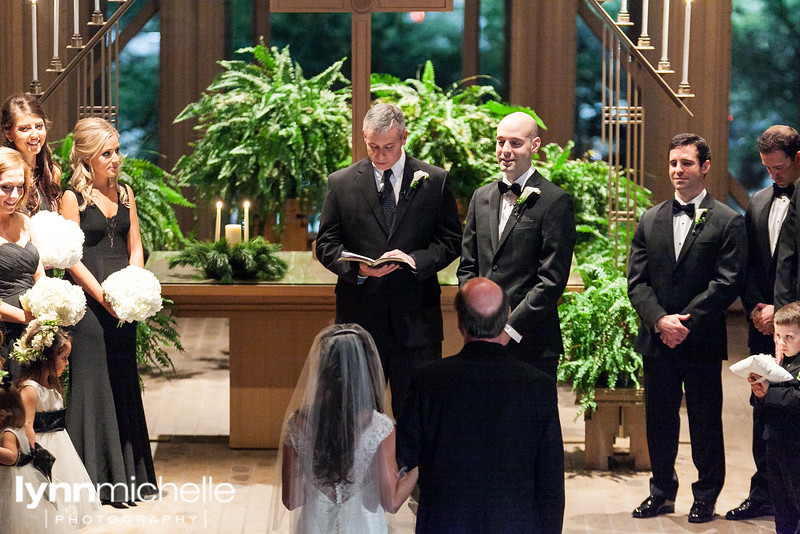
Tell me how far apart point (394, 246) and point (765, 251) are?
1.68 meters

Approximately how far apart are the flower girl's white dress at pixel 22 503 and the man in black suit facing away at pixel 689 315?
251cm

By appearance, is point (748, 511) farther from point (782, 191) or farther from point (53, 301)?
point (53, 301)

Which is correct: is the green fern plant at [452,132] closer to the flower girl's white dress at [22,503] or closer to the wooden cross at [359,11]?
the wooden cross at [359,11]

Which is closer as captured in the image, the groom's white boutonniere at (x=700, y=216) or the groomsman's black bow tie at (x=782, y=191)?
the groom's white boutonniere at (x=700, y=216)

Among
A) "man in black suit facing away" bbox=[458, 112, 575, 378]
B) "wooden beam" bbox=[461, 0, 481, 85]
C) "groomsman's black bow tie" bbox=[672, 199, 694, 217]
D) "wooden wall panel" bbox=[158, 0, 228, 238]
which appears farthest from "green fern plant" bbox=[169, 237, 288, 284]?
"wooden beam" bbox=[461, 0, 481, 85]

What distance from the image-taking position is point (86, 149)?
16.5 feet

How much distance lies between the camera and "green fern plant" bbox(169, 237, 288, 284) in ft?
19.1

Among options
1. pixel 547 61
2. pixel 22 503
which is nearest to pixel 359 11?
pixel 22 503

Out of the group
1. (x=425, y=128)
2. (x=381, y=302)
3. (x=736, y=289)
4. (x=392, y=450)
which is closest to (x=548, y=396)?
(x=392, y=450)

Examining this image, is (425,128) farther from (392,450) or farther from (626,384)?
(392,450)

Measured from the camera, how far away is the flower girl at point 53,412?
14.7 feet

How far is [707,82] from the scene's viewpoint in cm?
927

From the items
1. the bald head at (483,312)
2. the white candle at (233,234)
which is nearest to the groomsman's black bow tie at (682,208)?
the bald head at (483,312)

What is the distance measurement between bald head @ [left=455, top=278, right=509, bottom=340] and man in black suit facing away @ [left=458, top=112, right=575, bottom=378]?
140 centimetres
